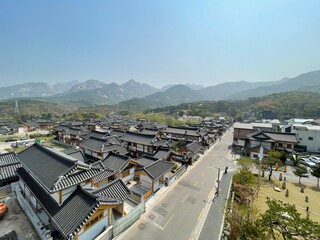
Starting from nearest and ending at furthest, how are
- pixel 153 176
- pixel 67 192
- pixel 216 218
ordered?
1. pixel 67 192
2. pixel 216 218
3. pixel 153 176

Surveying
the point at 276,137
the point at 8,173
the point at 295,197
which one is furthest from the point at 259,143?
the point at 8,173

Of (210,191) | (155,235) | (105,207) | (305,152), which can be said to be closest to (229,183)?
(210,191)

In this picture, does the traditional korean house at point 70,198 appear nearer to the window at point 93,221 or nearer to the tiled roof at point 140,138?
the window at point 93,221

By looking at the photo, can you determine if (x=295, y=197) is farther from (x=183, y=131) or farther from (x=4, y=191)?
(x=4, y=191)

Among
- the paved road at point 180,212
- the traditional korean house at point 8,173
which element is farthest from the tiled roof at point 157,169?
the traditional korean house at point 8,173

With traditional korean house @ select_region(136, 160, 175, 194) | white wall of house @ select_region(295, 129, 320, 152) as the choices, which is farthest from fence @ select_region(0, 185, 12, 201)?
white wall of house @ select_region(295, 129, 320, 152)

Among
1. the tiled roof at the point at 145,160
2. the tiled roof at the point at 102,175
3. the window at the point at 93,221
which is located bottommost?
the tiled roof at the point at 145,160
